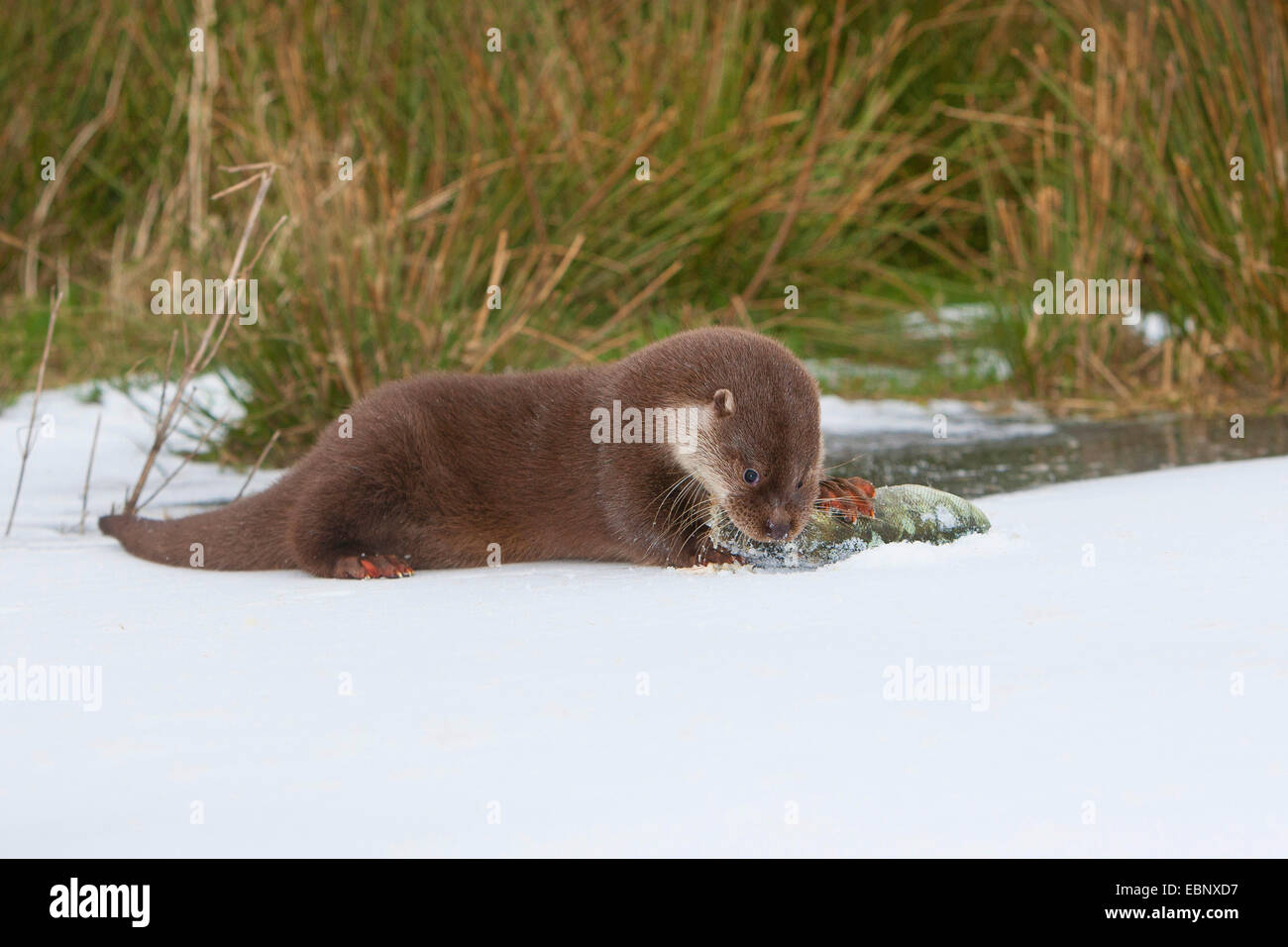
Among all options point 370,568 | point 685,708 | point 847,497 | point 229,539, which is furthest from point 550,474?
point 685,708

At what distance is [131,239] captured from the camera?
8547 millimetres

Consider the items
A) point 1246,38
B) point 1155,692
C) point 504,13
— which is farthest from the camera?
point 504,13

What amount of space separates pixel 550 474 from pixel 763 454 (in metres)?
0.61

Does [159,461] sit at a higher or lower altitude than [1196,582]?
higher

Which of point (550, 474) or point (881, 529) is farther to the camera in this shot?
point (550, 474)

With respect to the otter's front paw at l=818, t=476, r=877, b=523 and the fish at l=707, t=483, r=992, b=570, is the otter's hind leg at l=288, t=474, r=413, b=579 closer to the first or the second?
the fish at l=707, t=483, r=992, b=570

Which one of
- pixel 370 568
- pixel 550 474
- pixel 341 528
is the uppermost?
pixel 550 474

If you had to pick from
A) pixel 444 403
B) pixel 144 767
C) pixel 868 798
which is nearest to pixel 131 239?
pixel 444 403

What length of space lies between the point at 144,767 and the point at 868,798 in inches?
42.4

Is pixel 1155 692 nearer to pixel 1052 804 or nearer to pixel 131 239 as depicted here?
pixel 1052 804

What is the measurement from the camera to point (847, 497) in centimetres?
365

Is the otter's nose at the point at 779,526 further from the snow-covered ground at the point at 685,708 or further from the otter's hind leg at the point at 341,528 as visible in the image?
the otter's hind leg at the point at 341,528

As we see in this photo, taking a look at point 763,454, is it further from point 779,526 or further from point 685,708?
point 685,708

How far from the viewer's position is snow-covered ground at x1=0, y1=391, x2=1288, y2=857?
2010 mm
